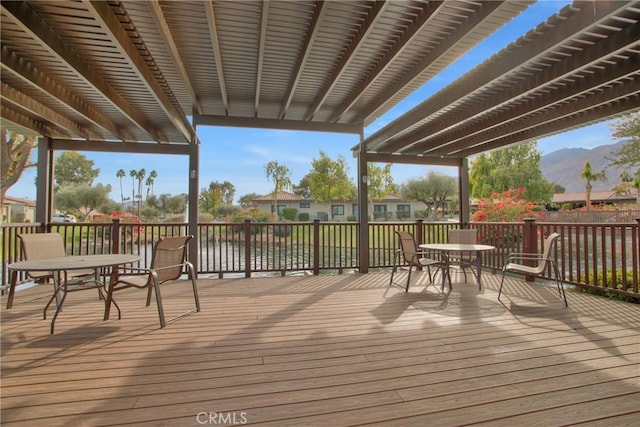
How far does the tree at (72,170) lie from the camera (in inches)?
1153

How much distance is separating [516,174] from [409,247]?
83.4 feet

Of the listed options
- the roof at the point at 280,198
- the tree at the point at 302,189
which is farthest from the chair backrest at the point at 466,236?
the tree at the point at 302,189

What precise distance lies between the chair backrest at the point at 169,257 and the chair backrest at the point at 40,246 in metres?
1.33

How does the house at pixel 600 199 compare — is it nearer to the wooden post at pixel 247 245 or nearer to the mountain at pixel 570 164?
the wooden post at pixel 247 245

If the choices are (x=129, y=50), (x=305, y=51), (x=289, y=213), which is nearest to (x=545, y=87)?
(x=305, y=51)

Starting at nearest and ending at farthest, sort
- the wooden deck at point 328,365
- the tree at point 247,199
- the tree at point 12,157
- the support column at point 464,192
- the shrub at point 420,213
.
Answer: the wooden deck at point 328,365
the support column at point 464,192
the tree at point 12,157
the shrub at point 420,213
the tree at point 247,199

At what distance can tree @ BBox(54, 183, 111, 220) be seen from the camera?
23.7 metres

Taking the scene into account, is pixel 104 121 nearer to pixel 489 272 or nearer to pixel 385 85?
pixel 385 85

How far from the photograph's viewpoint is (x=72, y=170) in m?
30.0

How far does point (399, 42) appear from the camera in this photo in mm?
3266

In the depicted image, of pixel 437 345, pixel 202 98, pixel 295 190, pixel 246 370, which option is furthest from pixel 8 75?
pixel 295 190

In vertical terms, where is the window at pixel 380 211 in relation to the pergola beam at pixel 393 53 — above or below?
below

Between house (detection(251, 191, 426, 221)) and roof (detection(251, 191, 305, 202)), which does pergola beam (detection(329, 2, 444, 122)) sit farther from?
roof (detection(251, 191, 305, 202))

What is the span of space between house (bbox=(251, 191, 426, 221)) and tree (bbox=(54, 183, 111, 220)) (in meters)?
12.9
